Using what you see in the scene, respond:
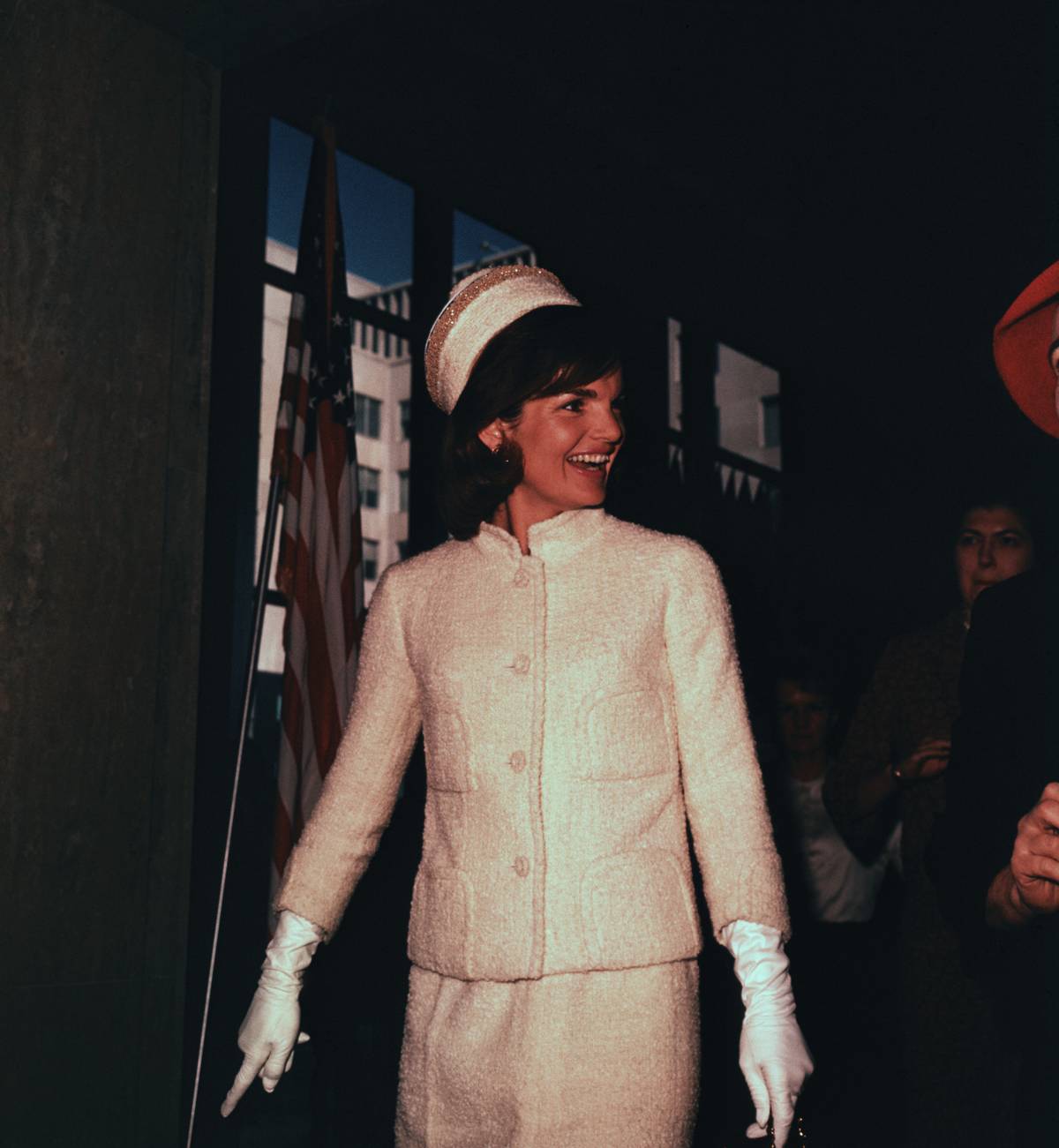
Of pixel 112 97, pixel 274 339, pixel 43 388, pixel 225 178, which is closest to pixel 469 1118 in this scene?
pixel 43 388

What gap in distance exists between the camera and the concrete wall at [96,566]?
10.4ft

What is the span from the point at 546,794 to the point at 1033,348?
0.93m

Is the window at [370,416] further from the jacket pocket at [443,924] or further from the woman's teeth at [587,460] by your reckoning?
the jacket pocket at [443,924]

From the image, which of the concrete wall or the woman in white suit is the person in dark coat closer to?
the woman in white suit

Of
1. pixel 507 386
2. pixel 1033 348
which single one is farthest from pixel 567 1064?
pixel 1033 348

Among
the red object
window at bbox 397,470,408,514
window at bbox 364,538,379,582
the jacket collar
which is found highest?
window at bbox 397,470,408,514

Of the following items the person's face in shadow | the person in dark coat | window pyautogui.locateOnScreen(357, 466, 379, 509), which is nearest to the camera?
the person in dark coat

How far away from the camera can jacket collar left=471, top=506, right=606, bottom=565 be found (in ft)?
7.22

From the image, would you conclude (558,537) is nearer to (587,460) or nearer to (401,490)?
(587,460)

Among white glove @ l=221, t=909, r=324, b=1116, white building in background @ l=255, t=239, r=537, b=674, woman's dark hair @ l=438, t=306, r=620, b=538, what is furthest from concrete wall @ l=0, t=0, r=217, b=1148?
white building in background @ l=255, t=239, r=537, b=674

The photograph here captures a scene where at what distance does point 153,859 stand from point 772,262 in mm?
6997

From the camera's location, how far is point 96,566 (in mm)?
3357

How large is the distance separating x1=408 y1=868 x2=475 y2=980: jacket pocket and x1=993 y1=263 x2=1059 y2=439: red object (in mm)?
1034

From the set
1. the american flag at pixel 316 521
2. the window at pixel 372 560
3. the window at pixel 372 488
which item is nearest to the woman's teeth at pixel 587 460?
the american flag at pixel 316 521
